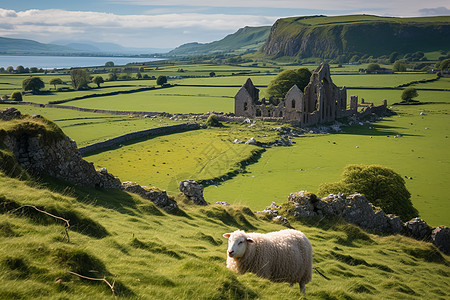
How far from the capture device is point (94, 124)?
7794 cm

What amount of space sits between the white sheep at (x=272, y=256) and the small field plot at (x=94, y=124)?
46.5 meters

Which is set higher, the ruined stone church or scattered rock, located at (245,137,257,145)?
the ruined stone church

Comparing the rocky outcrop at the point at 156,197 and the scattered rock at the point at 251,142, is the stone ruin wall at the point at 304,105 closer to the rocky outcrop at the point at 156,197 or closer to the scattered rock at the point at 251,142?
the scattered rock at the point at 251,142

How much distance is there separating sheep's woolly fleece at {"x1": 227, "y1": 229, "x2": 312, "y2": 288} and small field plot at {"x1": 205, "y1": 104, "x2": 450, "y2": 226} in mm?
17919

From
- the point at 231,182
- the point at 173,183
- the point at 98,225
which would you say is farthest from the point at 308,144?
the point at 98,225

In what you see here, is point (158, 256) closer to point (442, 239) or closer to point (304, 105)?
point (442, 239)

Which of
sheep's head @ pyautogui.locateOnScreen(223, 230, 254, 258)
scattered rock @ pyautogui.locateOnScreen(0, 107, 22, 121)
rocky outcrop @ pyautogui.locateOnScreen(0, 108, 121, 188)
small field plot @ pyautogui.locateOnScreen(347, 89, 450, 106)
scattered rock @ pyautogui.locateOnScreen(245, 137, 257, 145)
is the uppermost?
scattered rock @ pyautogui.locateOnScreen(0, 107, 22, 121)

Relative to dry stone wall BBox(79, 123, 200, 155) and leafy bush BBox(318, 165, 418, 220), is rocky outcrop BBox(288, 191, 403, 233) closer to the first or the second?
leafy bush BBox(318, 165, 418, 220)

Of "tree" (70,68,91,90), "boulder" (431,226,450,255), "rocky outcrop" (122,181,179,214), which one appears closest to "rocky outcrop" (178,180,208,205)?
"rocky outcrop" (122,181,179,214)

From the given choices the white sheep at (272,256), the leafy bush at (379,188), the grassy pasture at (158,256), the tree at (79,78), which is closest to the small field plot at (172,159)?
Result: the leafy bush at (379,188)

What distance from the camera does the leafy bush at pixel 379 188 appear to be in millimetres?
30875

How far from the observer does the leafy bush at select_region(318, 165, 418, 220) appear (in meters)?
30.9

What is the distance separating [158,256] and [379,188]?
79.2 ft

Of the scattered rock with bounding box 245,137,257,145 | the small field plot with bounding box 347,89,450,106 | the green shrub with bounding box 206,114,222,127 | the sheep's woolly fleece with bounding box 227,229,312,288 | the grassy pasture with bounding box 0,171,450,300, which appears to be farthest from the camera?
the small field plot with bounding box 347,89,450,106
